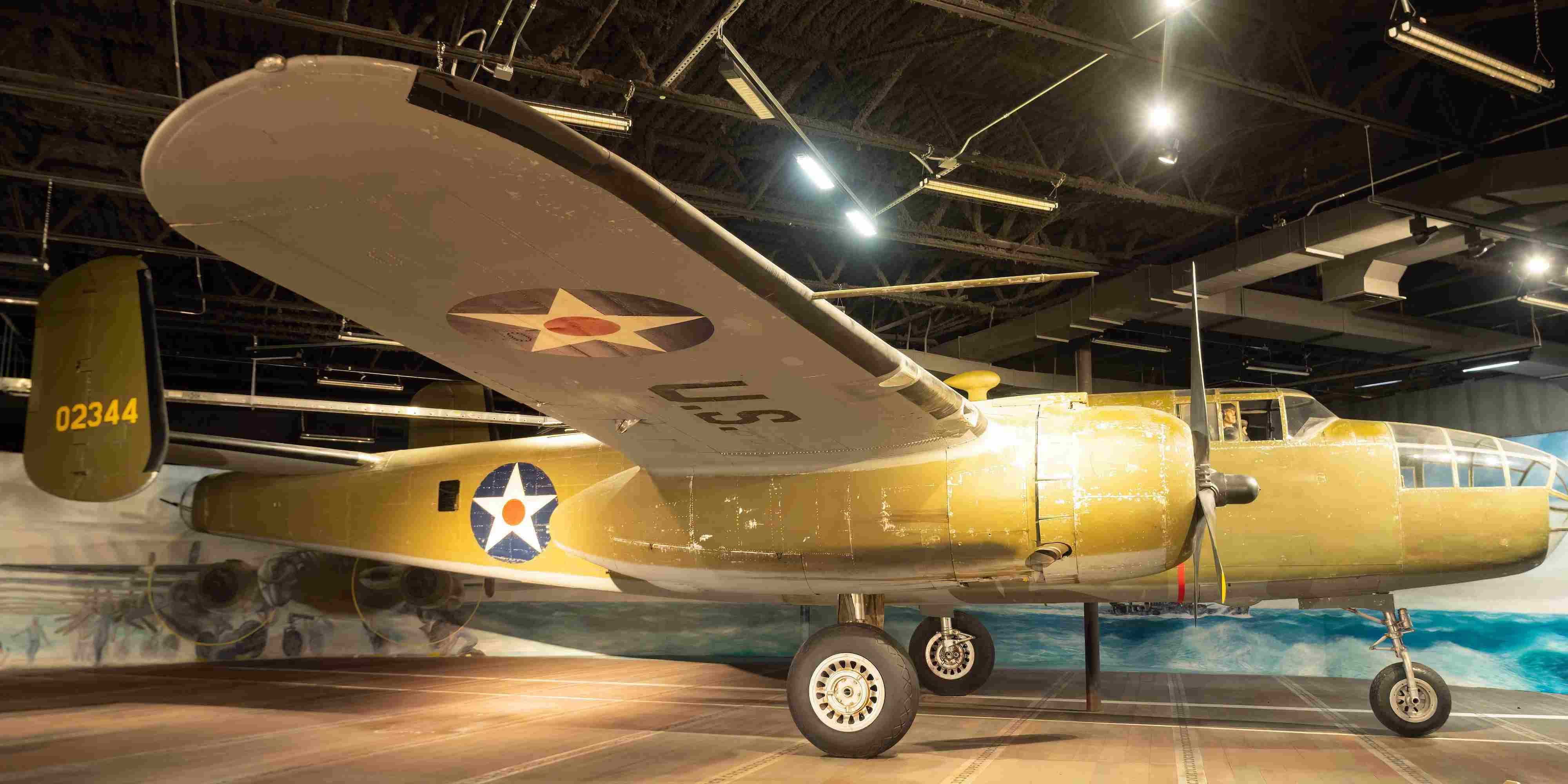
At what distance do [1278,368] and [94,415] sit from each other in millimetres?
16548

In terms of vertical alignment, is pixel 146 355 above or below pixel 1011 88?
below

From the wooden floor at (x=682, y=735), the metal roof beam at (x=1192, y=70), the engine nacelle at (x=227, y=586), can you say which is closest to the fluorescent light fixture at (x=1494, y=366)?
the wooden floor at (x=682, y=735)

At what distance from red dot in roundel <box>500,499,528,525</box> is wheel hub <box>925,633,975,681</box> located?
5.12 m

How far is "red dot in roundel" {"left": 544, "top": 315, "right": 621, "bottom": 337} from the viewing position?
13.4ft

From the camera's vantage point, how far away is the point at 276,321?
45.4ft

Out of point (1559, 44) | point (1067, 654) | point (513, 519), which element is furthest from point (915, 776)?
point (1067, 654)

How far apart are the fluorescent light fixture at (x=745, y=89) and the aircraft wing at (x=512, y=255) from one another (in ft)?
9.28

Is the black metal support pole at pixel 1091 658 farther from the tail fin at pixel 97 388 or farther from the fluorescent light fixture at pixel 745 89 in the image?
the tail fin at pixel 97 388

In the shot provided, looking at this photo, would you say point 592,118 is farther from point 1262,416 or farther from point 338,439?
point 338,439

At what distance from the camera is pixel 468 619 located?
49.3 ft

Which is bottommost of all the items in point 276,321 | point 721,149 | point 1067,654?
point 1067,654

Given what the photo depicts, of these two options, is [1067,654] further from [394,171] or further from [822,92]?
[394,171]

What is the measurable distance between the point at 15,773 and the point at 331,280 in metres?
4.61

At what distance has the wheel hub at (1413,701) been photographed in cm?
707
